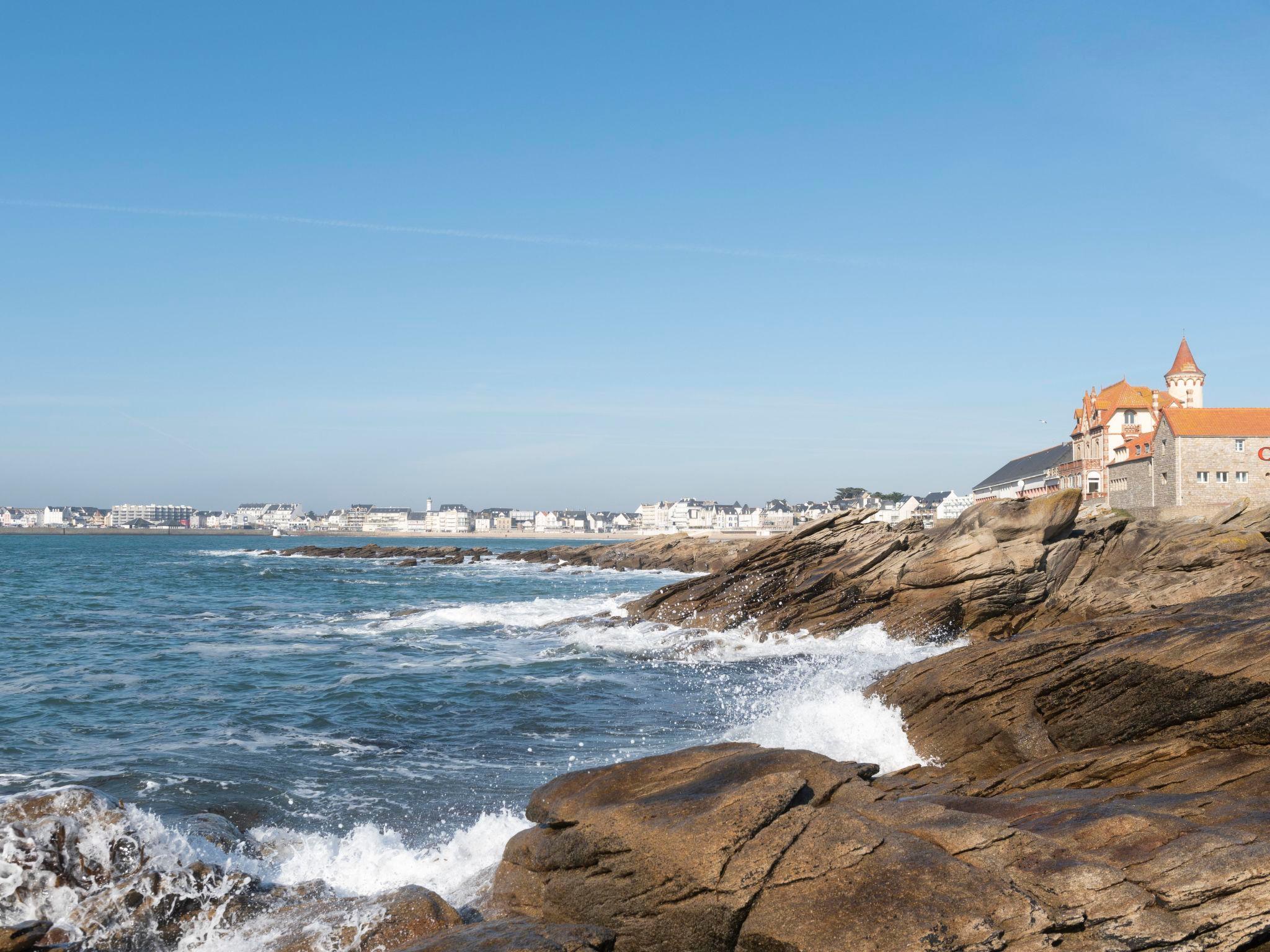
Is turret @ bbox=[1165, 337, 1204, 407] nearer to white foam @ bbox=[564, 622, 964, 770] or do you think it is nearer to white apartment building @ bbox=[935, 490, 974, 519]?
white apartment building @ bbox=[935, 490, 974, 519]

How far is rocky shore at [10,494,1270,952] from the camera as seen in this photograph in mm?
6648

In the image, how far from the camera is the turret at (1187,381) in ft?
312

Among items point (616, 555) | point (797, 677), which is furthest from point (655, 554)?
point (797, 677)

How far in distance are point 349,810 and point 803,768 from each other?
7.29 meters

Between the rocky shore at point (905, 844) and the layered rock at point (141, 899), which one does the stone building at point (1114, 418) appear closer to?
the rocky shore at point (905, 844)

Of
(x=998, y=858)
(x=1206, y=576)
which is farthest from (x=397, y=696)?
(x=1206, y=576)

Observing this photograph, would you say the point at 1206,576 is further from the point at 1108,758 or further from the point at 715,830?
the point at 715,830

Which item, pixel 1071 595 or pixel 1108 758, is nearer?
pixel 1108 758

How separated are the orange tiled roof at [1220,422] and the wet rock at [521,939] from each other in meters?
64.4

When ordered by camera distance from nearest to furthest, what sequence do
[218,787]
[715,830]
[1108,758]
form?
[715,830] < [1108,758] < [218,787]

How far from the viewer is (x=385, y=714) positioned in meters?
20.1

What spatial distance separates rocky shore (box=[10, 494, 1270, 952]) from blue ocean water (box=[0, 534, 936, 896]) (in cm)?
140

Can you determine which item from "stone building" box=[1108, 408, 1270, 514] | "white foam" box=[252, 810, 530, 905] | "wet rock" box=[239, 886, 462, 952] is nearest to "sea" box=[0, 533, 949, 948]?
"white foam" box=[252, 810, 530, 905]

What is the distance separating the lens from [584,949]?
6926mm
